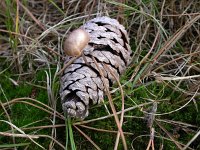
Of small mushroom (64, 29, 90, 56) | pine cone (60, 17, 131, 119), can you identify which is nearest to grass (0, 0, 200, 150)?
pine cone (60, 17, 131, 119)

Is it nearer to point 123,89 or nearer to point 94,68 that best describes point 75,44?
point 94,68

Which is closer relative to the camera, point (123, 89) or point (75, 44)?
point (75, 44)

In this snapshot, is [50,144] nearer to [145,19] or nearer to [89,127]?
[89,127]

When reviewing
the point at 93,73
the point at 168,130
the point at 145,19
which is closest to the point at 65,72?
the point at 93,73

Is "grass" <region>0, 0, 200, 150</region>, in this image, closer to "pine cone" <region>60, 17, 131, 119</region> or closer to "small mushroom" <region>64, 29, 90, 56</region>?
"pine cone" <region>60, 17, 131, 119</region>

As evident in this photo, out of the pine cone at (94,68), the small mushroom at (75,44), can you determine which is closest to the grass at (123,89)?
the pine cone at (94,68)

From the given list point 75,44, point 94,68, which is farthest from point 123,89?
point 75,44
